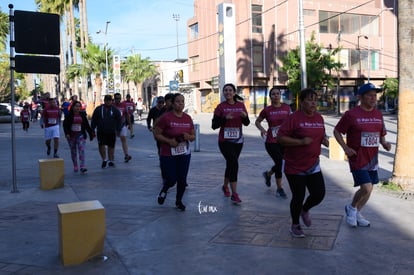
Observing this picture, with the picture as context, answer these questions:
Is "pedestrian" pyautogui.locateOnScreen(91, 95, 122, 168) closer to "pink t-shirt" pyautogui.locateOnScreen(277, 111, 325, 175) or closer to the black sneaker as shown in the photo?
the black sneaker

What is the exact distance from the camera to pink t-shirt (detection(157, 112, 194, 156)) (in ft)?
22.5

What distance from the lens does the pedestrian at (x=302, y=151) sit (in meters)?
5.39

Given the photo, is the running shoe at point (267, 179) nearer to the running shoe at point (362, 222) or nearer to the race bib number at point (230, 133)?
the race bib number at point (230, 133)

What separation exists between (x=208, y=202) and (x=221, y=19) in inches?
679

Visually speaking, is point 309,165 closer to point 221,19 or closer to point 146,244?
point 146,244

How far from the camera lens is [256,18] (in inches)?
1848

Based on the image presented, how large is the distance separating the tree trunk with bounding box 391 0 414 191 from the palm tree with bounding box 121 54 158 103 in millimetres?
60961

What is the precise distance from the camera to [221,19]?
23.5 meters

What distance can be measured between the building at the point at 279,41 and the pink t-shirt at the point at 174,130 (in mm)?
37740

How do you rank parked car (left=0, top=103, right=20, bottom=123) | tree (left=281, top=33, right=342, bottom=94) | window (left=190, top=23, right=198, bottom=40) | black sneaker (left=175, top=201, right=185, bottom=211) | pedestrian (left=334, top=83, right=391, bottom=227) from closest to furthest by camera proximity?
pedestrian (left=334, top=83, right=391, bottom=227) < black sneaker (left=175, top=201, right=185, bottom=211) < parked car (left=0, top=103, right=20, bottom=123) < tree (left=281, top=33, right=342, bottom=94) < window (left=190, top=23, right=198, bottom=40)

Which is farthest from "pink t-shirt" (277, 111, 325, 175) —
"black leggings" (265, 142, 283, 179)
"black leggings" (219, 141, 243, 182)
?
"black leggings" (265, 142, 283, 179)

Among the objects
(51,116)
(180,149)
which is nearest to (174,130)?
(180,149)

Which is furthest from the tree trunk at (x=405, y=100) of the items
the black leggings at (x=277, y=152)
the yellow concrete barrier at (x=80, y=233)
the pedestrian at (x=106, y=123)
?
the pedestrian at (x=106, y=123)

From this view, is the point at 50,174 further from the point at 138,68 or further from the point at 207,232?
the point at 138,68
